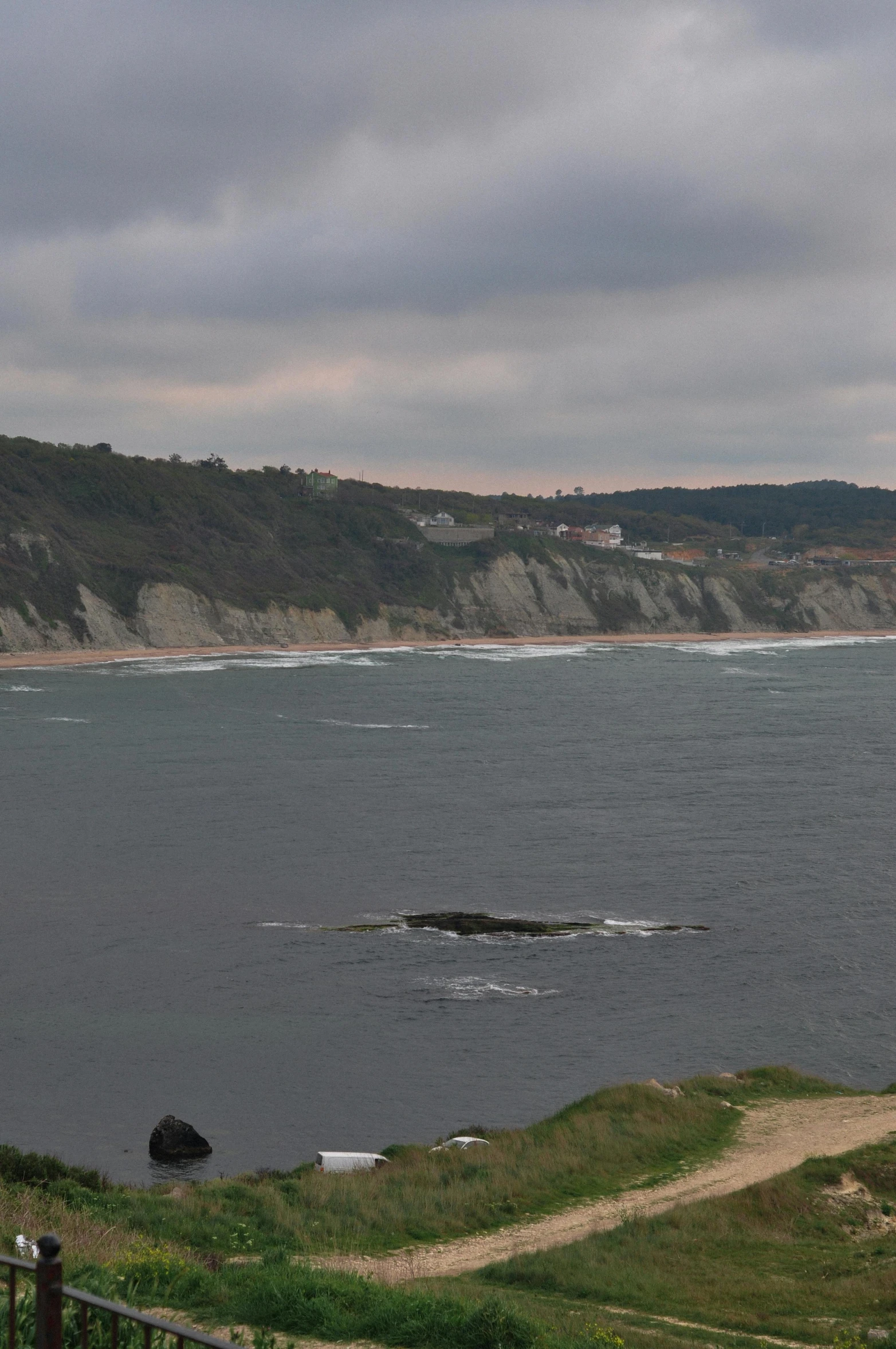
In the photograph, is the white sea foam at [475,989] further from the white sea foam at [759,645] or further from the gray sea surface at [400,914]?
the white sea foam at [759,645]

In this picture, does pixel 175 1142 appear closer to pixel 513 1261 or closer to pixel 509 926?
pixel 513 1261

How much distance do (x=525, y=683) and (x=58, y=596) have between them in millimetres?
50470

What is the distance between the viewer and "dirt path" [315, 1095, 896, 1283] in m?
15.3

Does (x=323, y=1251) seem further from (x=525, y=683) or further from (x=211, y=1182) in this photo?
(x=525, y=683)

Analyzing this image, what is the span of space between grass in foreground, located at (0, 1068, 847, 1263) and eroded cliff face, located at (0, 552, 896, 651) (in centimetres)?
10929

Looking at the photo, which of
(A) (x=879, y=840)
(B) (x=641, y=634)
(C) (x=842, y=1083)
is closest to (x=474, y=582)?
(B) (x=641, y=634)

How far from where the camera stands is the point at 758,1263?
1545cm

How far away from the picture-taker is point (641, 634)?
19000 cm

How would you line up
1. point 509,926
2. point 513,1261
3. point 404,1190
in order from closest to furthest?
point 513,1261 < point 404,1190 < point 509,926

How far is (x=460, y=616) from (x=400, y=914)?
139m

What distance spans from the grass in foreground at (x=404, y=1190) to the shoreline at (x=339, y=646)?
10265cm

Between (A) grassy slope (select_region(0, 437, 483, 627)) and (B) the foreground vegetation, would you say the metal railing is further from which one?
(A) grassy slope (select_region(0, 437, 483, 627))

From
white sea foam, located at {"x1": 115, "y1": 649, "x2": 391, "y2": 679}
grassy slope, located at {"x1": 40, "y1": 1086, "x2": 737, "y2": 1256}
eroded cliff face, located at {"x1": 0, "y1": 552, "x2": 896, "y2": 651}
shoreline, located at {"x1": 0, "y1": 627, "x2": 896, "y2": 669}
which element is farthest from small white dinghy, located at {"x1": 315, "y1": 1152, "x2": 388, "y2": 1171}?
eroded cliff face, located at {"x1": 0, "y1": 552, "x2": 896, "y2": 651}

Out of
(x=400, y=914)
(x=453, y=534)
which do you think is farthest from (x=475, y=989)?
(x=453, y=534)
